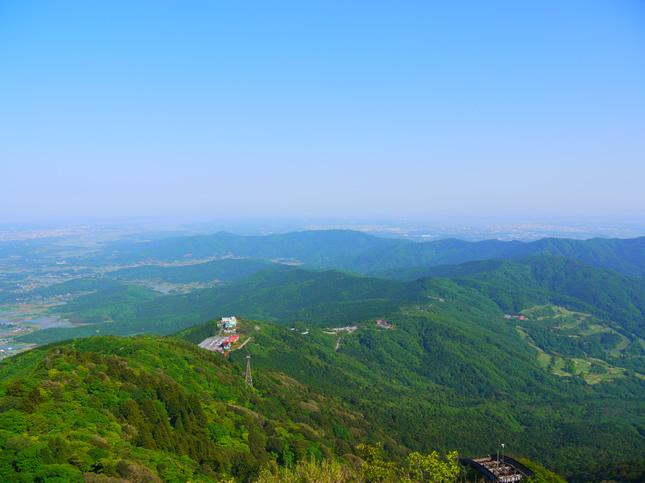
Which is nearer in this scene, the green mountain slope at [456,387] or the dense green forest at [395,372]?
the dense green forest at [395,372]

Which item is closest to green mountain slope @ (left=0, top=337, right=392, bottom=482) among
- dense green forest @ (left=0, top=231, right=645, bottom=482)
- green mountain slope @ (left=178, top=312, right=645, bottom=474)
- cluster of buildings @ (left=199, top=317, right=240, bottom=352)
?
dense green forest @ (left=0, top=231, right=645, bottom=482)

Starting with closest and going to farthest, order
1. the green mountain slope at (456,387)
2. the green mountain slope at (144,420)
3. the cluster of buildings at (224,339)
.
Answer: the green mountain slope at (144,420)
the green mountain slope at (456,387)
the cluster of buildings at (224,339)

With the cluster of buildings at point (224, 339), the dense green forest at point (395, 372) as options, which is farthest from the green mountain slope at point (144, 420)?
the cluster of buildings at point (224, 339)

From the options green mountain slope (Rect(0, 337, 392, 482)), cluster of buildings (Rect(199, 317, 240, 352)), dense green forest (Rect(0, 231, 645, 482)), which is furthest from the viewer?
cluster of buildings (Rect(199, 317, 240, 352))

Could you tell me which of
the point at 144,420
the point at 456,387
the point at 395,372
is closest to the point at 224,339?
the point at 395,372

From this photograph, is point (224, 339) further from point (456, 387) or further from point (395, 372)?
point (456, 387)

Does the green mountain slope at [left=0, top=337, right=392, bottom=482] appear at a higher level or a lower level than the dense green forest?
higher

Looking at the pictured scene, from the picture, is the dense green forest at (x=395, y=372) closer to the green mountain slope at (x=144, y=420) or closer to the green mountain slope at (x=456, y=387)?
the green mountain slope at (x=144, y=420)

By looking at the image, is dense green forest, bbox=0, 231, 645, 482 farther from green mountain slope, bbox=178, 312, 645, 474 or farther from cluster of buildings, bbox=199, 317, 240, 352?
cluster of buildings, bbox=199, 317, 240, 352

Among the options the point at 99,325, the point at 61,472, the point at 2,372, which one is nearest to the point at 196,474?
the point at 61,472

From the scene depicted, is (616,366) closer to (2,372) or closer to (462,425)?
(462,425)

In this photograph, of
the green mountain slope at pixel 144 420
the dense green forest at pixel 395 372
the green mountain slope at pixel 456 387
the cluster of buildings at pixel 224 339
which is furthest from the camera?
the cluster of buildings at pixel 224 339
